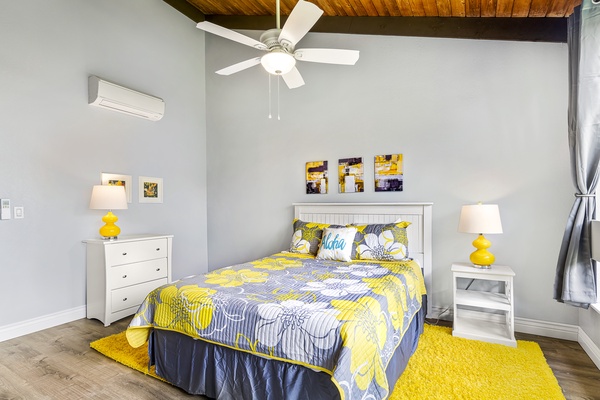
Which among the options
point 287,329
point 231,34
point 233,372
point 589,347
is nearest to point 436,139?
point 589,347

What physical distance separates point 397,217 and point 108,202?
9.49ft

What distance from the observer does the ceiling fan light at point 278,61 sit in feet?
7.02

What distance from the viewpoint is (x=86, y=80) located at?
3.27 meters

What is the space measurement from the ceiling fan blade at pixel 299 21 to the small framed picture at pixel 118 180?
2509 mm

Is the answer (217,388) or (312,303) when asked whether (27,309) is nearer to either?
(217,388)

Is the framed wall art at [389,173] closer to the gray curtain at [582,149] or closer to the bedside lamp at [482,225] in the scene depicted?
the bedside lamp at [482,225]

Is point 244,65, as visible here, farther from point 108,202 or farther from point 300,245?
point 108,202

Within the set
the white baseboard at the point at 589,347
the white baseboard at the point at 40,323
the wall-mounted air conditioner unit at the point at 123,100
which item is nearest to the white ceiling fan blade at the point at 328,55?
the wall-mounted air conditioner unit at the point at 123,100

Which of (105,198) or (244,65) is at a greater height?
(244,65)

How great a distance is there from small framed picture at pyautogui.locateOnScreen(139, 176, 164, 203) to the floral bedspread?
1.95 m

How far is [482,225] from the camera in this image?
2594 mm

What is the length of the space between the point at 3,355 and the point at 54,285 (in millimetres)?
721

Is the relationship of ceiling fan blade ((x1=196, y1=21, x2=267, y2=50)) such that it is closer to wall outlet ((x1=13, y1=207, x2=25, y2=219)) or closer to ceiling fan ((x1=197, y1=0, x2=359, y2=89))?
ceiling fan ((x1=197, y1=0, x2=359, y2=89))

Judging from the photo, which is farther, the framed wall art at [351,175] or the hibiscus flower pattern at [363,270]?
the framed wall art at [351,175]
